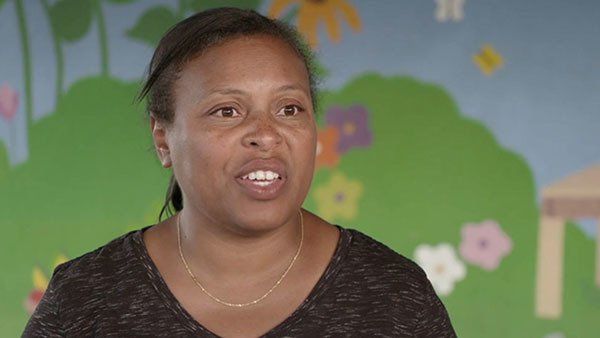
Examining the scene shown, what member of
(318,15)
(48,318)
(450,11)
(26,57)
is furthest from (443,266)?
(48,318)

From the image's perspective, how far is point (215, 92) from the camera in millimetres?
1566

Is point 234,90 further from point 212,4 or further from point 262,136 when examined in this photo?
point 212,4

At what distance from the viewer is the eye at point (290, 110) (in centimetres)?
157

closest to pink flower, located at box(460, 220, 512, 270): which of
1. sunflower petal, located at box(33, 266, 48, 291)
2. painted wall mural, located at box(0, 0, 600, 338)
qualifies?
painted wall mural, located at box(0, 0, 600, 338)

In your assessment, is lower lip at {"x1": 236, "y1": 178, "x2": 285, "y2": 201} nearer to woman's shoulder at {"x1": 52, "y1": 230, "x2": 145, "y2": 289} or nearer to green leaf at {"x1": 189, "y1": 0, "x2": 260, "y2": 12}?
woman's shoulder at {"x1": 52, "y1": 230, "x2": 145, "y2": 289}

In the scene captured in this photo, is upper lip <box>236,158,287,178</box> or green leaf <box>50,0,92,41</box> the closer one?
upper lip <box>236,158,287,178</box>

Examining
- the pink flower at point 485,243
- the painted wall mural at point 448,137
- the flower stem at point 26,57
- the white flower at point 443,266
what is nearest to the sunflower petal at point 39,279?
the painted wall mural at point 448,137

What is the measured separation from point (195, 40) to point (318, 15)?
71.3 inches

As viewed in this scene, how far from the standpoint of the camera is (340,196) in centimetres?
336

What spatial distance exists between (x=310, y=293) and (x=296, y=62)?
37cm

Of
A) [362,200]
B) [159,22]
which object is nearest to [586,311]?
[362,200]

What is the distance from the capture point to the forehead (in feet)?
5.14

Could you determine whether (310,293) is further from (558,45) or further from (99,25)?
(99,25)

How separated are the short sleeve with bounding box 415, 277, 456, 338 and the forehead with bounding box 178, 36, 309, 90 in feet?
1.30
